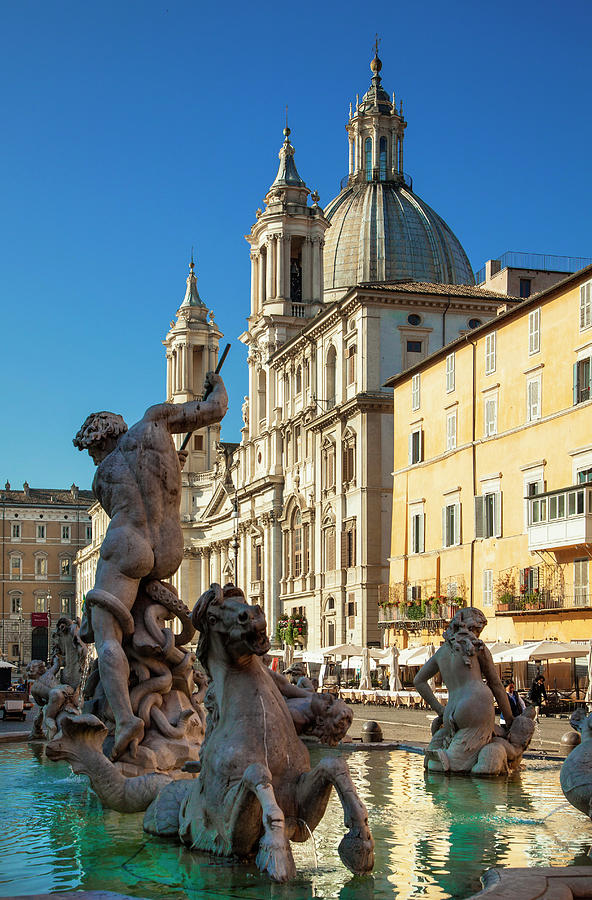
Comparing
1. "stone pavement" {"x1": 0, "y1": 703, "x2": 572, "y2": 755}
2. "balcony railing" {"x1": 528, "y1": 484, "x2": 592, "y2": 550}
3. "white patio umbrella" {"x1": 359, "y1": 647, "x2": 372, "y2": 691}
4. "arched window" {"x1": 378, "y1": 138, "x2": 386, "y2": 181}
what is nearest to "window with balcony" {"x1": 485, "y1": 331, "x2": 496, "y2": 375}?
"balcony railing" {"x1": 528, "y1": 484, "x2": 592, "y2": 550}

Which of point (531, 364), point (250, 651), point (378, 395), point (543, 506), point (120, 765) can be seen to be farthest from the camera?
point (378, 395)

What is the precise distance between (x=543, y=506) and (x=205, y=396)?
29272 mm

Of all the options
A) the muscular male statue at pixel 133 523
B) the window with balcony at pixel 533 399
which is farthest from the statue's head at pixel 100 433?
the window with balcony at pixel 533 399

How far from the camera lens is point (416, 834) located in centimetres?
667

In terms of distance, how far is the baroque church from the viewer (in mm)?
53750

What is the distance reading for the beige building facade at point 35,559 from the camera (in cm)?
12506

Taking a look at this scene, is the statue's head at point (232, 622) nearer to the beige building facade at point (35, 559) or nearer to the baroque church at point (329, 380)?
the baroque church at point (329, 380)

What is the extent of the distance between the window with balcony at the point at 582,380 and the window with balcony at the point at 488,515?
5852 millimetres

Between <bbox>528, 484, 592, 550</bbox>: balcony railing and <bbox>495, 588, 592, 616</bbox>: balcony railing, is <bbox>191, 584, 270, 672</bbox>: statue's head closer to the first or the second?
<bbox>528, 484, 592, 550</bbox>: balcony railing

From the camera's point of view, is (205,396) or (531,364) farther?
(531,364)

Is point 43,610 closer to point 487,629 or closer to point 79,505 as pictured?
point 79,505

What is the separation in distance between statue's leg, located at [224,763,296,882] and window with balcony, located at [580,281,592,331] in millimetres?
31641

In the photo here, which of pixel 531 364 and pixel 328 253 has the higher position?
pixel 328 253

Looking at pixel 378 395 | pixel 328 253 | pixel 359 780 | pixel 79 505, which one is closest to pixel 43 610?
pixel 79 505
